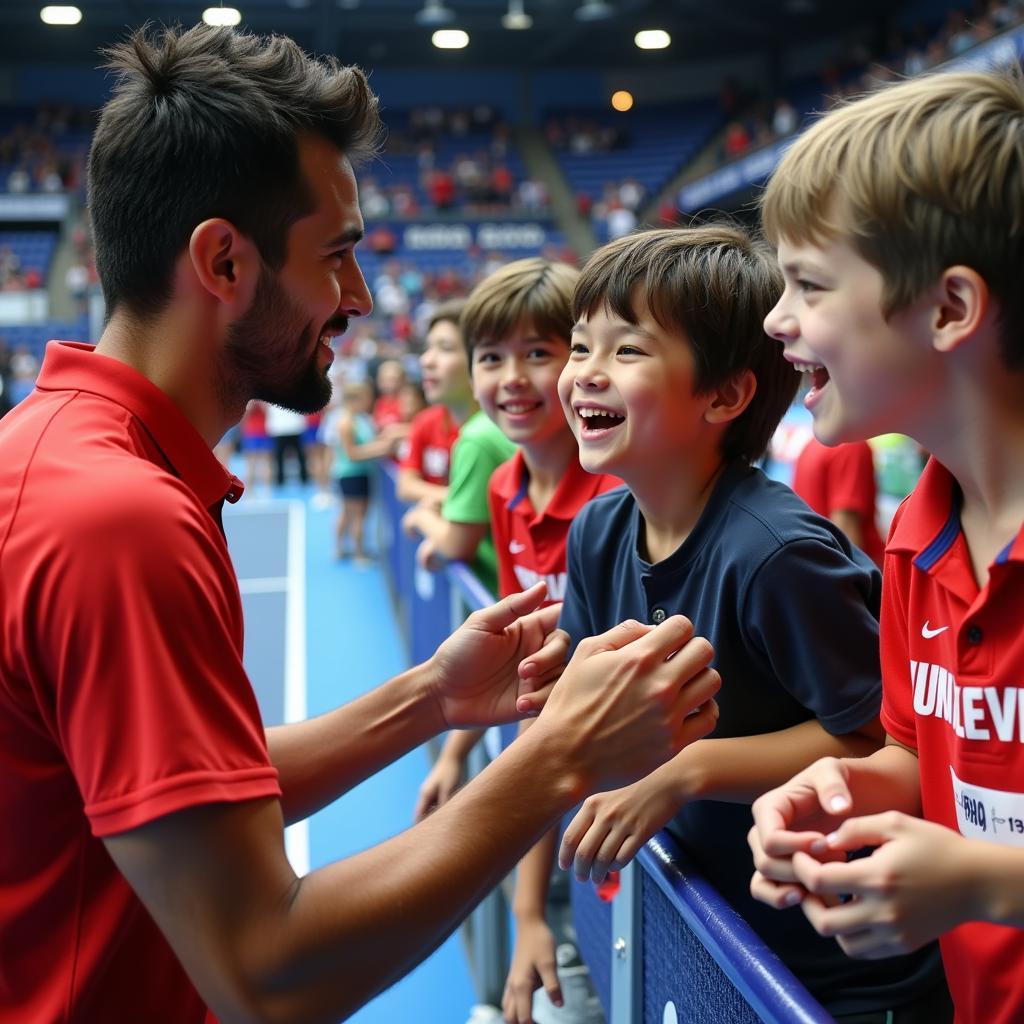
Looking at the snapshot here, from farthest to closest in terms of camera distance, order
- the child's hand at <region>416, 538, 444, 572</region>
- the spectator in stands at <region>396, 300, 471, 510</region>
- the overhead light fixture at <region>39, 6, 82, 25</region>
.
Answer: the overhead light fixture at <region>39, 6, 82, 25</region> < the spectator in stands at <region>396, 300, 471, 510</region> < the child's hand at <region>416, 538, 444, 572</region>

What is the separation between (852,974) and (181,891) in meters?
1.04

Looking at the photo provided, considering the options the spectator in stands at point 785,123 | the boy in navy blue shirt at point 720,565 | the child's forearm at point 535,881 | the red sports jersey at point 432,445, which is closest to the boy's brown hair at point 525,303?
the boy in navy blue shirt at point 720,565

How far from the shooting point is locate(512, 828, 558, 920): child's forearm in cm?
205

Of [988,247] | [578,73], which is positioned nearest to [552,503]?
[988,247]

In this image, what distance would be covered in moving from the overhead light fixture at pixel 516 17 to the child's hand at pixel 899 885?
2567 cm

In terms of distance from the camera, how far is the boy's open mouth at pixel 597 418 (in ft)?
6.10

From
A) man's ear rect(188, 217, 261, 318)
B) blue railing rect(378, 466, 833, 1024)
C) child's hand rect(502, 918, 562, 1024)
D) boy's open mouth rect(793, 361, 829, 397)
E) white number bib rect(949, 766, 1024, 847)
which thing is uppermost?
man's ear rect(188, 217, 261, 318)

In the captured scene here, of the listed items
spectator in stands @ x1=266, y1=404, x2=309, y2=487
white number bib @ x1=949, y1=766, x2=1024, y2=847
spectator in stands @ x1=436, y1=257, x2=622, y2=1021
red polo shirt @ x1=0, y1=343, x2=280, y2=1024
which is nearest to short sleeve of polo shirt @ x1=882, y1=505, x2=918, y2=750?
white number bib @ x1=949, y1=766, x2=1024, y2=847

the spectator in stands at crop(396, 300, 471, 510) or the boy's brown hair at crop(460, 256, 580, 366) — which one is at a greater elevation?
the boy's brown hair at crop(460, 256, 580, 366)

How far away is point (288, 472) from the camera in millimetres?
15844

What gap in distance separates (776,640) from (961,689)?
16.7 inches

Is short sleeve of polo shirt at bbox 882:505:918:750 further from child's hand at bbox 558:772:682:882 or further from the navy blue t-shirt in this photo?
child's hand at bbox 558:772:682:882

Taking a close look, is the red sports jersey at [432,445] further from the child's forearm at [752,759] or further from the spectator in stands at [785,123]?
the spectator in stands at [785,123]

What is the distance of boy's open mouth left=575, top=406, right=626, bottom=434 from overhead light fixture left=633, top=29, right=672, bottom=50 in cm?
2910
